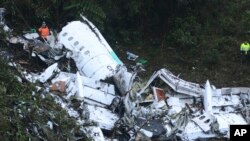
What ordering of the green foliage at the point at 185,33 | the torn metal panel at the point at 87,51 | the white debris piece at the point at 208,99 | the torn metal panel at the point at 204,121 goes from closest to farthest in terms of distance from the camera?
the torn metal panel at the point at 204,121 < the white debris piece at the point at 208,99 < the torn metal panel at the point at 87,51 < the green foliage at the point at 185,33

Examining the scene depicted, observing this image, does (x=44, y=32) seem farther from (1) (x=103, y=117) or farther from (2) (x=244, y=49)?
(2) (x=244, y=49)

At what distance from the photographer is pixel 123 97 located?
11.0 m

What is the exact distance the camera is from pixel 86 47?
480 inches

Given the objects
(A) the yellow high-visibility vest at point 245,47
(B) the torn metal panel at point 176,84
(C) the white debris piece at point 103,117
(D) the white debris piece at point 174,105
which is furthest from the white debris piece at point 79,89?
(A) the yellow high-visibility vest at point 245,47

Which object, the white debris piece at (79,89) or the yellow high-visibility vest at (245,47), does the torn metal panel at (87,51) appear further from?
the yellow high-visibility vest at (245,47)

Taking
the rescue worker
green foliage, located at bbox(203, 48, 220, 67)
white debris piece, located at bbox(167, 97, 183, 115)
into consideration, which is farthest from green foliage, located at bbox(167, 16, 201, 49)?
white debris piece, located at bbox(167, 97, 183, 115)

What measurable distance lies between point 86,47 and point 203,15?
16.3 ft

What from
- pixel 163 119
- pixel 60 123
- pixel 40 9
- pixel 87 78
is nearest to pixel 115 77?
pixel 87 78

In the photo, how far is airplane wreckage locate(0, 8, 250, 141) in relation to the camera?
Result: 1037 cm

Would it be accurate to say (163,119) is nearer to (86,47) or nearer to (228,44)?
(86,47)

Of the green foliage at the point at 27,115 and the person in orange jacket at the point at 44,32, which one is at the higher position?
the person in orange jacket at the point at 44,32

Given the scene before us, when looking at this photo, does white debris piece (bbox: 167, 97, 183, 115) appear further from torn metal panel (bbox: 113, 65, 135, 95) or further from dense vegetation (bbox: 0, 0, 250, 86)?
dense vegetation (bbox: 0, 0, 250, 86)

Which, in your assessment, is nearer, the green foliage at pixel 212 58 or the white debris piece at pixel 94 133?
the white debris piece at pixel 94 133

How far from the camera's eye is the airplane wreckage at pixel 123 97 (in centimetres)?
1037
